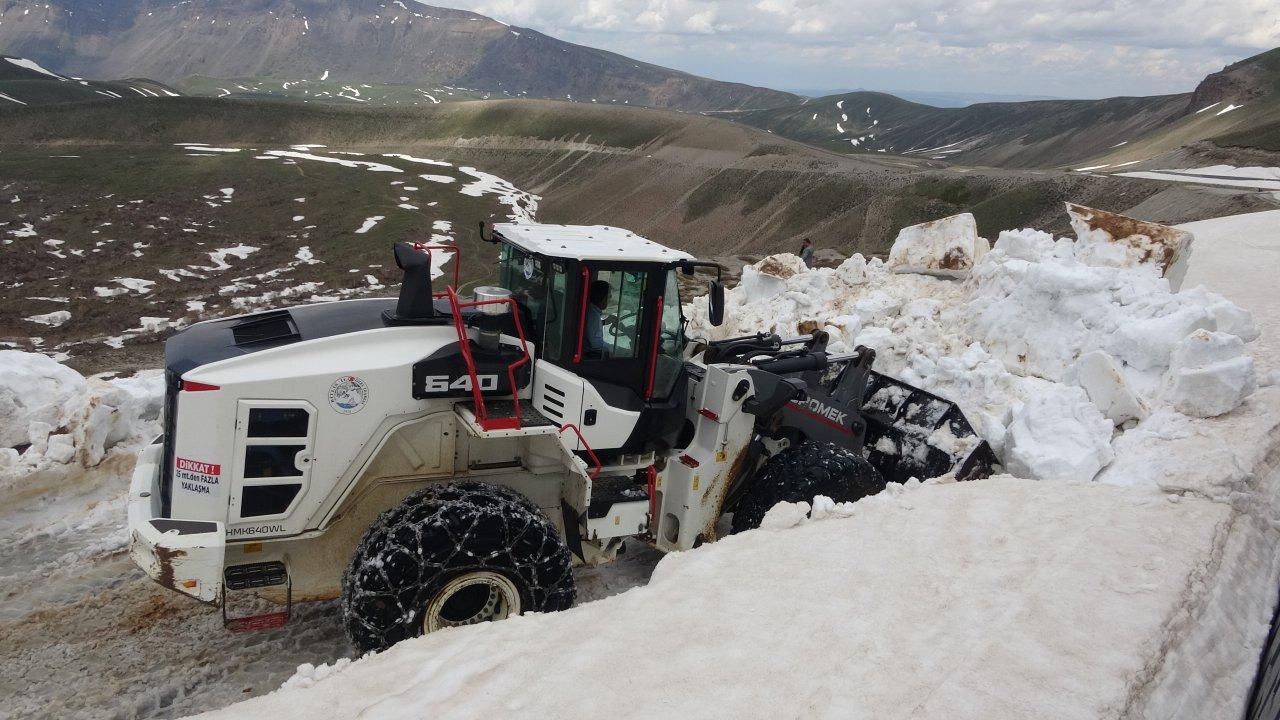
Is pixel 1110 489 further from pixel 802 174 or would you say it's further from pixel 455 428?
pixel 802 174

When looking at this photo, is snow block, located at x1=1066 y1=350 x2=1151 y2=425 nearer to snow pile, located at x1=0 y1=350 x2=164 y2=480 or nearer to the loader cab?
the loader cab

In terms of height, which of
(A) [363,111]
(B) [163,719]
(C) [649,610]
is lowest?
(B) [163,719]

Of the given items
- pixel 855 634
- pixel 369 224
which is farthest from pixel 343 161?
pixel 855 634

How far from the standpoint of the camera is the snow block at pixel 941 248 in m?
12.7

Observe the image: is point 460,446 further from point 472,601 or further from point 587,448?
point 472,601

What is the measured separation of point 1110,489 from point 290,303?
21.5m

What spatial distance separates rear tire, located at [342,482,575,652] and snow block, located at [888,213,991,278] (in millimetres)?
9264

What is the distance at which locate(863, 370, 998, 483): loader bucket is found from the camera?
25.4ft

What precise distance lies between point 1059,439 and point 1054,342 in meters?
2.28

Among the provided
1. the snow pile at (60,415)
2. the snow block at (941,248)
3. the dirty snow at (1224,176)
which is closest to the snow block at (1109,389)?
the snow block at (941,248)

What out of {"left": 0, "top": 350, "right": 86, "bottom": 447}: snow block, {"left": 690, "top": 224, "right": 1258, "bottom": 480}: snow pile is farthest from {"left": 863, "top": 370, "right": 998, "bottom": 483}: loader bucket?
{"left": 0, "top": 350, "right": 86, "bottom": 447}: snow block

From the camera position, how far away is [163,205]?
121 feet

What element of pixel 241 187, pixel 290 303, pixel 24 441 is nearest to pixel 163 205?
pixel 241 187

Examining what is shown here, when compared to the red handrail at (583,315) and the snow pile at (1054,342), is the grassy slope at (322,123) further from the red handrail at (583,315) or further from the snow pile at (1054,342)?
the red handrail at (583,315)
